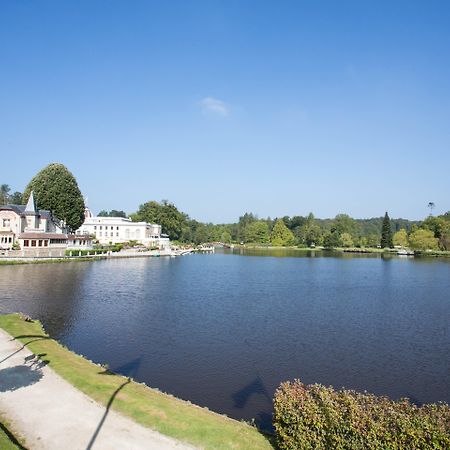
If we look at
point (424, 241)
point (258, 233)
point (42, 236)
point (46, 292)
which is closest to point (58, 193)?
point (42, 236)

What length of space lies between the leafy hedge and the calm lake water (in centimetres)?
619

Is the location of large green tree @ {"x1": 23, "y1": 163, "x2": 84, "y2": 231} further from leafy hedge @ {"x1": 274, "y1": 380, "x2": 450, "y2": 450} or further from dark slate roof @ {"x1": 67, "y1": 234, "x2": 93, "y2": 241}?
leafy hedge @ {"x1": 274, "y1": 380, "x2": 450, "y2": 450}

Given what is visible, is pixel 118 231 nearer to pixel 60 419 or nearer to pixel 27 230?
pixel 27 230

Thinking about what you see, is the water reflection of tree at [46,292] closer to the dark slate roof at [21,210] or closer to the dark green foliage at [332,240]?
the dark slate roof at [21,210]

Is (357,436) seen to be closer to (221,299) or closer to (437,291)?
(221,299)

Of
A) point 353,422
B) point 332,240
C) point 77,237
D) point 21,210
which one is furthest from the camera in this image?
point 332,240

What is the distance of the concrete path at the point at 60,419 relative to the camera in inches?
467

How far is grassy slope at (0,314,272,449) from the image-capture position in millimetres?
12562

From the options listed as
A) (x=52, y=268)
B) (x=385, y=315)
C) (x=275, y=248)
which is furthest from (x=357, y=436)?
(x=275, y=248)

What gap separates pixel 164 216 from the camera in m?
152

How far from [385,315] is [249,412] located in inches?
992

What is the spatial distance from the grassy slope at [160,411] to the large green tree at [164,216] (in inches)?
5195

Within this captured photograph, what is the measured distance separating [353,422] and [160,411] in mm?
6930

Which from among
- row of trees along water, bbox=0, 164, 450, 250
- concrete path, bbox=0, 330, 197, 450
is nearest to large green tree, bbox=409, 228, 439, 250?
row of trees along water, bbox=0, 164, 450, 250
